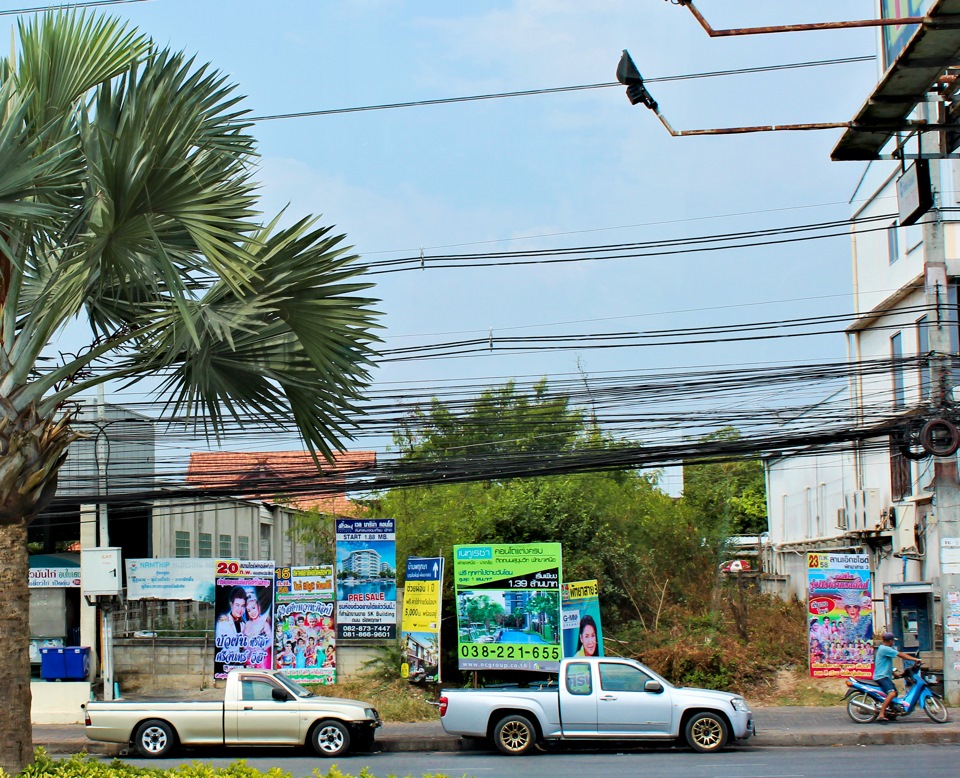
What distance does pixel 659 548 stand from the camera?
79.2 ft

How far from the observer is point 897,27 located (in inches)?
282

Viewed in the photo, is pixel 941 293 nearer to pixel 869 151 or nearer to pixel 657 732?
pixel 657 732

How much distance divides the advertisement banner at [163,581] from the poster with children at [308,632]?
150cm

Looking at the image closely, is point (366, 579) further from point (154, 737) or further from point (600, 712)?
point (600, 712)

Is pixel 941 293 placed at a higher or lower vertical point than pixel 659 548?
higher

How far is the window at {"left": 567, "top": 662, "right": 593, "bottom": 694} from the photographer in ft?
51.3

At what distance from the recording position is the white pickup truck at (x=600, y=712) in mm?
15367

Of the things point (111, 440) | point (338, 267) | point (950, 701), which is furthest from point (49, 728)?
point (950, 701)

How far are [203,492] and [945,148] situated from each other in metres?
14.0

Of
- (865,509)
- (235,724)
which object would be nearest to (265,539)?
(865,509)

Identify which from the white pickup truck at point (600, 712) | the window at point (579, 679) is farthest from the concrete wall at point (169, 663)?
the window at point (579, 679)

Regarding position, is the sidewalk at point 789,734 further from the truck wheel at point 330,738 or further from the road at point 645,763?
the truck wheel at point 330,738

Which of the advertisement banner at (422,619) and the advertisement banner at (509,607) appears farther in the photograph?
the advertisement banner at (422,619)

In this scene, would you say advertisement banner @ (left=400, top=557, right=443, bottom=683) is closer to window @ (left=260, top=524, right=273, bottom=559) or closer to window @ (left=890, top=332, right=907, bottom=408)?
window @ (left=890, top=332, right=907, bottom=408)
